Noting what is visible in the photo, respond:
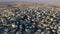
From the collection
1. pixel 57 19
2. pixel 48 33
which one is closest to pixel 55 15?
pixel 57 19

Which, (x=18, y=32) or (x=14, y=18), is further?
(x=14, y=18)

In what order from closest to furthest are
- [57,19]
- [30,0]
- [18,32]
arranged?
[18,32] → [57,19] → [30,0]

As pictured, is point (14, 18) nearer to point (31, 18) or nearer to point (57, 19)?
point (31, 18)

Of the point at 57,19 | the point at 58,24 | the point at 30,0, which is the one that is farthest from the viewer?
the point at 30,0

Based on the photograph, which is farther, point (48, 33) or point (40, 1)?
point (40, 1)

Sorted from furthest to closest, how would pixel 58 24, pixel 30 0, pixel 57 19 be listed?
1. pixel 30 0
2. pixel 57 19
3. pixel 58 24

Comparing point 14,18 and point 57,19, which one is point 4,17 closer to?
point 14,18

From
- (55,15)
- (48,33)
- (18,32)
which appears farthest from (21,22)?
(55,15)

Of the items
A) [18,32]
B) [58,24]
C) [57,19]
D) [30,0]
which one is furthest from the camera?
[30,0]

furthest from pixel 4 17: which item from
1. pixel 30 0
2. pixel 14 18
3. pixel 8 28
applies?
pixel 30 0
